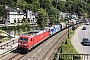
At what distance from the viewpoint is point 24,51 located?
3916cm

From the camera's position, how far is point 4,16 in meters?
111

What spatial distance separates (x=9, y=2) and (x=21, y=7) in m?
8.49

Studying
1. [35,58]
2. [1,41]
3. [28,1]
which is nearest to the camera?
[35,58]

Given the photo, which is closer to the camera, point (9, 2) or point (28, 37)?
point (28, 37)

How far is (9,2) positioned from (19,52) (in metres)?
113

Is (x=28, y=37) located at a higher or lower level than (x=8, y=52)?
higher

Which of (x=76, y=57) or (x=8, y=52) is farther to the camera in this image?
(x=8, y=52)

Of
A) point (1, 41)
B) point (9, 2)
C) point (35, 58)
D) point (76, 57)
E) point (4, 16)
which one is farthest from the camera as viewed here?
point (9, 2)

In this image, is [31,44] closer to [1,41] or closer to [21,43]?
[21,43]

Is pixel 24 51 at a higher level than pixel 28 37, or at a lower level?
lower

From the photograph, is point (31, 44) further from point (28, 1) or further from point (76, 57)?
point (28, 1)

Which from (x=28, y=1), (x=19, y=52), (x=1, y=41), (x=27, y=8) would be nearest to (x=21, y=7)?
(x=27, y=8)

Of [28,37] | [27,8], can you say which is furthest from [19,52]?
[27,8]

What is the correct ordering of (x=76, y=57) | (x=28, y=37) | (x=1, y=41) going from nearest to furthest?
(x=76, y=57)
(x=28, y=37)
(x=1, y=41)
